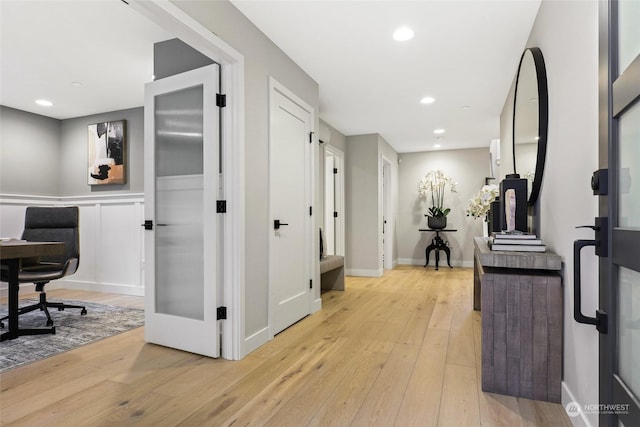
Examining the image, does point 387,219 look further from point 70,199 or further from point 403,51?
point 70,199

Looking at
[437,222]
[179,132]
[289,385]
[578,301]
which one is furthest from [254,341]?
[437,222]

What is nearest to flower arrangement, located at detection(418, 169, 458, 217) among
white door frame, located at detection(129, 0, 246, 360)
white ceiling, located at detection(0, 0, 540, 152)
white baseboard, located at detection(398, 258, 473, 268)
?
white baseboard, located at detection(398, 258, 473, 268)

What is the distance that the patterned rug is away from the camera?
95.5 inches

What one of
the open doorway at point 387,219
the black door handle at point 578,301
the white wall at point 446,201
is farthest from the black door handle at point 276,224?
the white wall at point 446,201

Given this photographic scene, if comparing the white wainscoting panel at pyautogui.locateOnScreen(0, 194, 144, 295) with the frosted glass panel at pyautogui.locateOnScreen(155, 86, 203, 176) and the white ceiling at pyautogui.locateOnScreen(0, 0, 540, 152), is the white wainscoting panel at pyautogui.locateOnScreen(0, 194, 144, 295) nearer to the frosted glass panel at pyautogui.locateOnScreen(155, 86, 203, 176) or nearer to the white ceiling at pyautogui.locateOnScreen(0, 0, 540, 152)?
the white ceiling at pyautogui.locateOnScreen(0, 0, 540, 152)

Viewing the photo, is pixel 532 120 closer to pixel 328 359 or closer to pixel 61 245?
pixel 328 359

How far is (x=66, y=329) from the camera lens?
2977 millimetres

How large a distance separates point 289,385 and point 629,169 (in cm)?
181

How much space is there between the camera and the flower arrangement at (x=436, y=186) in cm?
702

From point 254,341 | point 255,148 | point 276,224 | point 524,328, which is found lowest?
point 254,341

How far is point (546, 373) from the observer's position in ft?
5.78

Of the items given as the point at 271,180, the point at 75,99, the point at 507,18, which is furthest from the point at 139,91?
the point at 507,18

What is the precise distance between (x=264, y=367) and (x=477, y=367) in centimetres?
136

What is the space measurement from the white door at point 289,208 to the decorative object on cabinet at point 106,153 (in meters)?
2.69
